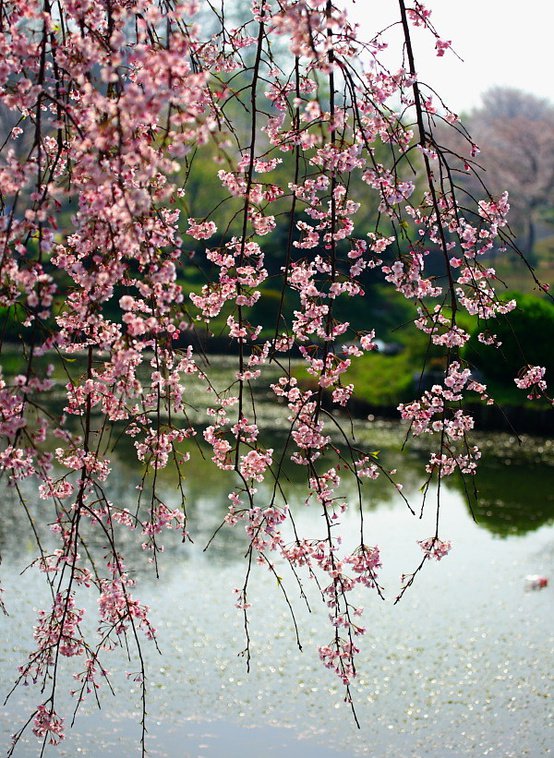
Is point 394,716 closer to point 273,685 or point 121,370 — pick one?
point 273,685

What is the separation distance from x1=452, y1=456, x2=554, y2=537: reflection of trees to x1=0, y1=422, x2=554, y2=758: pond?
0.15 m

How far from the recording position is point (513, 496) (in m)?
8.98

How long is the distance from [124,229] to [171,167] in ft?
0.69

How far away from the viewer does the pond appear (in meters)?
4.83

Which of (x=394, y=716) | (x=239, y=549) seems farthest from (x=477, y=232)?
(x=239, y=549)

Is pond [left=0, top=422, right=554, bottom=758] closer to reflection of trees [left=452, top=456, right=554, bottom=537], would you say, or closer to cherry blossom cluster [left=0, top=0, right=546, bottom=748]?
reflection of trees [left=452, top=456, right=554, bottom=537]

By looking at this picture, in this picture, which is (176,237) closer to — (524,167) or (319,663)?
(319,663)

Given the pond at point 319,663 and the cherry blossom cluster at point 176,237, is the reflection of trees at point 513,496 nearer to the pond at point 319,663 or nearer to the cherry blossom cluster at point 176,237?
the pond at point 319,663

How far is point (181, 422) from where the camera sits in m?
11.6

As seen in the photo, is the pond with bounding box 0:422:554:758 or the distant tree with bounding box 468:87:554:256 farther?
the distant tree with bounding box 468:87:554:256

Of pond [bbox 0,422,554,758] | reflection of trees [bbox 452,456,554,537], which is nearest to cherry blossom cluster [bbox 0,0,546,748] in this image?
pond [bbox 0,422,554,758]

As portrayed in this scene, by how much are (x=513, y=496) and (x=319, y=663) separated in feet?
12.6

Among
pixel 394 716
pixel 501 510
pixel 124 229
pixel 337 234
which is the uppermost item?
pixel 501 510

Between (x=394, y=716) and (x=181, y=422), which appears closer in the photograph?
(x=394, y=716)
